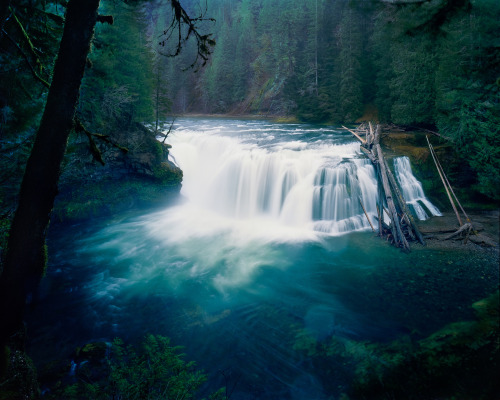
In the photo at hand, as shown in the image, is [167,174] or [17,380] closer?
[17,380]

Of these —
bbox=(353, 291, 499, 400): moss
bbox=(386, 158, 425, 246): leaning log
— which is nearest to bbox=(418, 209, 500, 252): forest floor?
bbox=(386, 158, 425, 246): leaning log

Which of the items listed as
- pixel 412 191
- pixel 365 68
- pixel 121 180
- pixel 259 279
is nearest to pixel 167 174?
pixel 121 180

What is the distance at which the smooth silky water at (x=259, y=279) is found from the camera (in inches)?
276

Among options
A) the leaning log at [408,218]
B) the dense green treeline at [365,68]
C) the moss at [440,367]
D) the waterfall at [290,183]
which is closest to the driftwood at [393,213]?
the leaning log at [408,218]

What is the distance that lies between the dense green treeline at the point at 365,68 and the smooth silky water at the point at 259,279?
4537mm

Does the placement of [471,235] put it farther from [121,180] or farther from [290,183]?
[121,180]

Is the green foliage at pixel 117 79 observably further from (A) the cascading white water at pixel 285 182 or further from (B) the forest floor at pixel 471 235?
(B) the forest floor at pixel 471 235

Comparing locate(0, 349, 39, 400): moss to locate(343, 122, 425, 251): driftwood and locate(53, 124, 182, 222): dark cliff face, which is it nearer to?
locate(343, 122, 425, 251): driftwood

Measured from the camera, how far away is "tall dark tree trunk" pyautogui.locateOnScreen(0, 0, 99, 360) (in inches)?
104

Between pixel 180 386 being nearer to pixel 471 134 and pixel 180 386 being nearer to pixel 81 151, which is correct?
Answer: pixel 81 151

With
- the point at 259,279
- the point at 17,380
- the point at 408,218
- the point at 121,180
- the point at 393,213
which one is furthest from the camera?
the point at 121,180

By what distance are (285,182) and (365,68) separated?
2571cm

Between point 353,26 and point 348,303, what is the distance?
117 ft

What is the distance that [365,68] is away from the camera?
33594 mm
